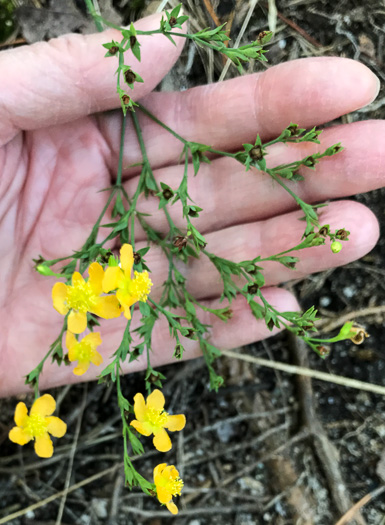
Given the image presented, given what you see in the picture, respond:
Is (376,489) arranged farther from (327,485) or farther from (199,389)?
(199,389)

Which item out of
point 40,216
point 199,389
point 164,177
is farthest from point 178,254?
point 199,389

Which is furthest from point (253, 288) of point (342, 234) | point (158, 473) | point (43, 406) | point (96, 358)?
point (43, 406)

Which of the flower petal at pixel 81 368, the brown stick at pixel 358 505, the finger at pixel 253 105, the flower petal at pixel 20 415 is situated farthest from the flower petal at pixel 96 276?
the brown stick at pixel 358 505

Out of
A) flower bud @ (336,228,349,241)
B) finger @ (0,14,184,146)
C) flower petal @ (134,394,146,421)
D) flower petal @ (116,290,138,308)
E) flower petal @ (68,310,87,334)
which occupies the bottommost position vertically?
flower petal @ (134,394,146,421)

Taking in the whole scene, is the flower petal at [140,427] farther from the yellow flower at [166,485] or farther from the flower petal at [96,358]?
the flower petal at [96,358]

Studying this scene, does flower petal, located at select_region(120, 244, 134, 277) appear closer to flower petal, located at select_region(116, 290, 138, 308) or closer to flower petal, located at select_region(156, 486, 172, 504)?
flower petal, located at select_region(116, 290, 138, 308)

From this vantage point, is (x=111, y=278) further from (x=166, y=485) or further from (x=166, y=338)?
(x=166, y=338)

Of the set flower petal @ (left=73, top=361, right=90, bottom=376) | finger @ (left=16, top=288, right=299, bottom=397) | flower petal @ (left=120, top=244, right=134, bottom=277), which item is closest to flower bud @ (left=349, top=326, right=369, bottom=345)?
finger @ (left=16, top=288, right=299, bottom=397)
